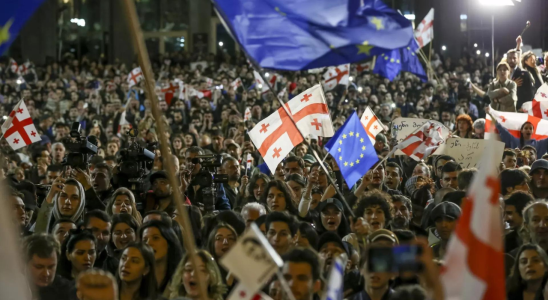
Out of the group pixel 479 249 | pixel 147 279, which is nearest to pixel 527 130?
pixel 147 279

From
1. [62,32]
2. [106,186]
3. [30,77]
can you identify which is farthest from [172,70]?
[106,186]

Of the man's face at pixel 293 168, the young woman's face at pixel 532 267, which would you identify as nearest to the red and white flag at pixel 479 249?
the young woman's face at pixel 532 267

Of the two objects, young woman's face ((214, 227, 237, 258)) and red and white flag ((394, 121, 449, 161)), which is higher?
young woman's face ((214, 227, 237, 258))

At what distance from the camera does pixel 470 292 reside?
124 inches

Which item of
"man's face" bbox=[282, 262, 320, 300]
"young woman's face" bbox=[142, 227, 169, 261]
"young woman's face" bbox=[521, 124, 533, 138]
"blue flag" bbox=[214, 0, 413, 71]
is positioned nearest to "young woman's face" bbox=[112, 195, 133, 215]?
"young woman's face" bbox=[142, 227, 169, 261]

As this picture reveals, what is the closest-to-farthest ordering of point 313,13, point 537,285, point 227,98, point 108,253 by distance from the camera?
1. point 537,285
2. point 313,13
3. point 108,253
4. point 227,98

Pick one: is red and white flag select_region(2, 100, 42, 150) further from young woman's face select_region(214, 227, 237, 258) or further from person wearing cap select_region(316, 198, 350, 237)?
young woman's face select_region(214, 227, 237, 258)

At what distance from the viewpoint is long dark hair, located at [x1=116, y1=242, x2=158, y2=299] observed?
17.7ft

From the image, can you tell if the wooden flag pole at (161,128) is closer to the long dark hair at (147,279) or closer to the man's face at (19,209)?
the long dark hair at (147,279)

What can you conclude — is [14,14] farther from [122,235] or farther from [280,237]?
[280,237]

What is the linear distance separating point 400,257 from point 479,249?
12.0 inches

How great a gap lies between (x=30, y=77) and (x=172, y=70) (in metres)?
4.77

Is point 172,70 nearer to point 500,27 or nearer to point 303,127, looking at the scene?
point 500,27

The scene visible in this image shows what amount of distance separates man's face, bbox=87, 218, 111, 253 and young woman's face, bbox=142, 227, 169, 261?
26.0 inches
